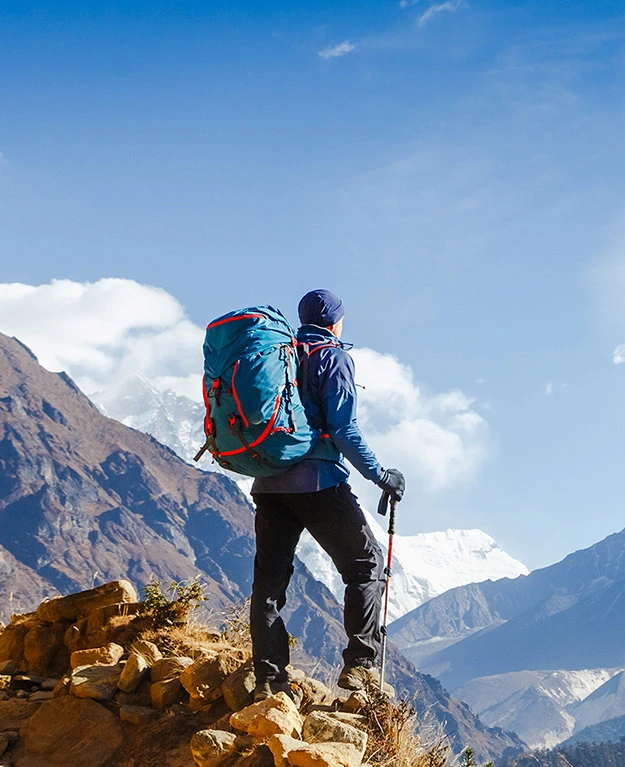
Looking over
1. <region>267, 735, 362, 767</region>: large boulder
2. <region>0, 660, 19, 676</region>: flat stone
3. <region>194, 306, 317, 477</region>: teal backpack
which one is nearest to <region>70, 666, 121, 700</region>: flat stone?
<region>0, 660, 19, 676</region>: flat stone

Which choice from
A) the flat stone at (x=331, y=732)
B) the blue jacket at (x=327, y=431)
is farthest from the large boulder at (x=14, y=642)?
the flat stone at (x=331, y=732)

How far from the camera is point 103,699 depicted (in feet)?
21.7

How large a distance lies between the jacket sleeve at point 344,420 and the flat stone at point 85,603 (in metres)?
3.91

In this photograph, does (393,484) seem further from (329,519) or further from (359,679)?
(359,679)

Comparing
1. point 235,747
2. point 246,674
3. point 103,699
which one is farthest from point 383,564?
point 103,699

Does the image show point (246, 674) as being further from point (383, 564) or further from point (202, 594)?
point (202, 594)

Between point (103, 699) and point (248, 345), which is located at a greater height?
point (248, 345)

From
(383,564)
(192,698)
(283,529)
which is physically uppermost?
(283,529)

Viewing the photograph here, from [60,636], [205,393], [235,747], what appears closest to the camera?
[235,747]

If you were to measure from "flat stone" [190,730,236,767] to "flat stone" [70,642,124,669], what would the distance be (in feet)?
7.48

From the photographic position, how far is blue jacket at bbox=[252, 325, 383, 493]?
5906 mm

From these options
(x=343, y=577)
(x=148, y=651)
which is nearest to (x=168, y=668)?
(x=148, y=651)

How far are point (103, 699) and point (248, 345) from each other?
3.26 m

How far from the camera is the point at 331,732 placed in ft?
16.1
